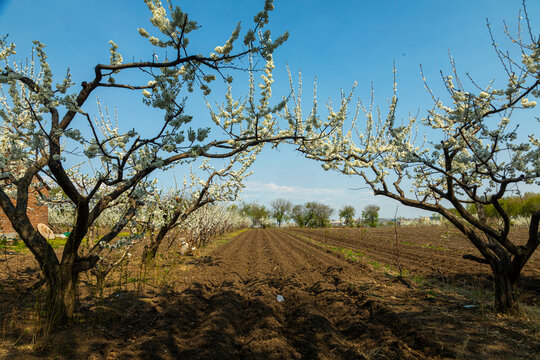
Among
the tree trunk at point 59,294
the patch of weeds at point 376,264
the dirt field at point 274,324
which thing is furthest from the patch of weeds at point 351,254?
the tree trunk at point 59,294

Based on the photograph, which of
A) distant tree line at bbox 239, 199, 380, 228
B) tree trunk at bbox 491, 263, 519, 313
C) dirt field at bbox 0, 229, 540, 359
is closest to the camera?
dirt field at bbox 0, 229, 540, 359

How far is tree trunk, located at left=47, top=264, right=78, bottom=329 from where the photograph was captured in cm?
436

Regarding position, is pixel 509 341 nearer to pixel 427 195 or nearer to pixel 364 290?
pixel 427 195

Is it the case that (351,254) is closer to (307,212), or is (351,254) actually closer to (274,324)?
(274,324)

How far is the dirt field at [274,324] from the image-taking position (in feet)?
13.6

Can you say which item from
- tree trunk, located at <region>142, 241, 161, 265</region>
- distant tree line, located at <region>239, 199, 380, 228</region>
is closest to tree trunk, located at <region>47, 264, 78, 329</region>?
tree trunk, located at <region>142, 241, 161, 265</region>

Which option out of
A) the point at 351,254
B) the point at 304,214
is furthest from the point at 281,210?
the point at 351,254

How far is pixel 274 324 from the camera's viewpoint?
5367 millimetres

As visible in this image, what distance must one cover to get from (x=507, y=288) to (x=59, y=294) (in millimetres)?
7652

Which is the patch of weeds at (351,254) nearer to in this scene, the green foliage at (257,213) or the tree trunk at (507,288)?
the tree trunk at (507,288)

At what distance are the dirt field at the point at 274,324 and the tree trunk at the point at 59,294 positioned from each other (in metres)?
0.23

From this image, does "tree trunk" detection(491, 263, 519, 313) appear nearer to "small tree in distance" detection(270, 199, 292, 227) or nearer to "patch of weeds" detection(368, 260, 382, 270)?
"patch of weeds" detection(368, 260, 382, 270)

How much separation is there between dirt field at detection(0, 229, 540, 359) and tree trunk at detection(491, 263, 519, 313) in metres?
0.25

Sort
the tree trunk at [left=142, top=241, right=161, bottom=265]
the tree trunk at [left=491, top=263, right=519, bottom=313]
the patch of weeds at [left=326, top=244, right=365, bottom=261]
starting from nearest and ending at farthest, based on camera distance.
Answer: the tree trunk at [left=491, top=263, right=519, bottom=313] < the tree trunk at [left=142, top=241, right=161, bottom=265] < the patch of weeds at [left=326, top=244, right=365, bottom=261]
